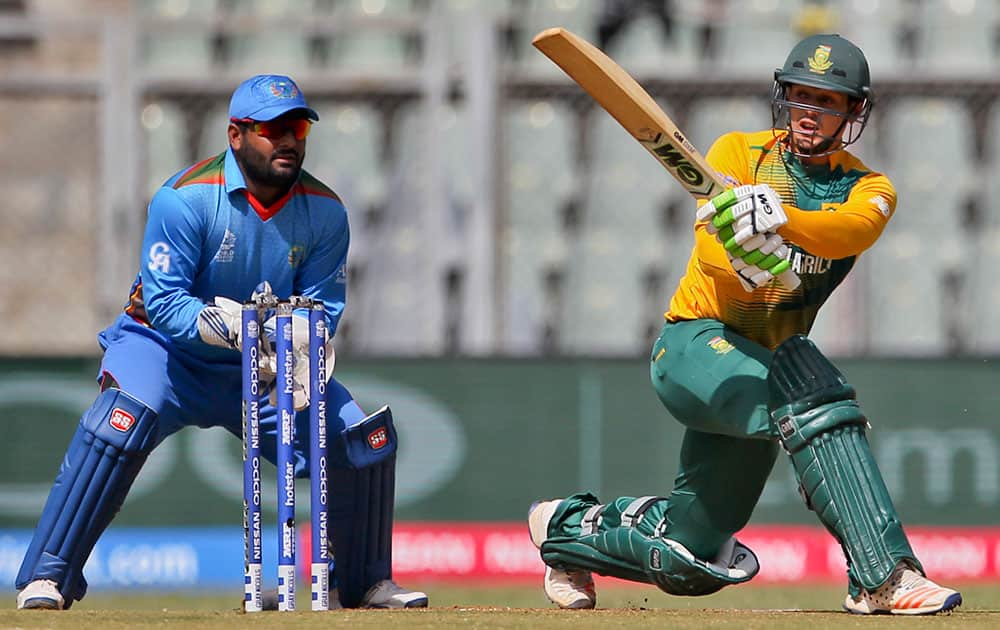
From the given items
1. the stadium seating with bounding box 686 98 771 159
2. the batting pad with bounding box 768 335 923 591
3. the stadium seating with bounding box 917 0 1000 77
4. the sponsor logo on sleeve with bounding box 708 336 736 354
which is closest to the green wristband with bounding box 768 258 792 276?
the batting pad with bounding box 768 335 923 591

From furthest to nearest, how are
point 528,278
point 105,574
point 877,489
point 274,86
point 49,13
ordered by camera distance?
point 49,13, point 528,278, point 105,574, point 274,86, point 877,489

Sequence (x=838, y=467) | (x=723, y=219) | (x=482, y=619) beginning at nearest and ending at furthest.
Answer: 1. (x=482, y=619)
2. (x=723, y=219)
3. (x=838, y=467)

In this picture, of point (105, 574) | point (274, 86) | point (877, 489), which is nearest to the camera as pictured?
point (877, 489)

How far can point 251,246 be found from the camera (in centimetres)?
542

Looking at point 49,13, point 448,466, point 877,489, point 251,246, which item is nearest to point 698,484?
point 877,489

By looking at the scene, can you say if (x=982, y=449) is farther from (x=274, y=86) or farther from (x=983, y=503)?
(x=274, y=86)

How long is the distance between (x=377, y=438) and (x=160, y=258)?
86 centimetres

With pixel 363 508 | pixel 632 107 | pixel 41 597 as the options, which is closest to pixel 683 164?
pixel 632 107

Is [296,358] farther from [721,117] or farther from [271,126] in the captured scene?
[721,117]

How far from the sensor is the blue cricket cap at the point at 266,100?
5.30 meters

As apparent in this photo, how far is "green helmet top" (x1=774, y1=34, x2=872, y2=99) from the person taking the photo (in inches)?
202

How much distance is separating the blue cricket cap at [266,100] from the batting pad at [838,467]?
64.2 inches

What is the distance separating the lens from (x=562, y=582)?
576 cm

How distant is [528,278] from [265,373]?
6.86m
